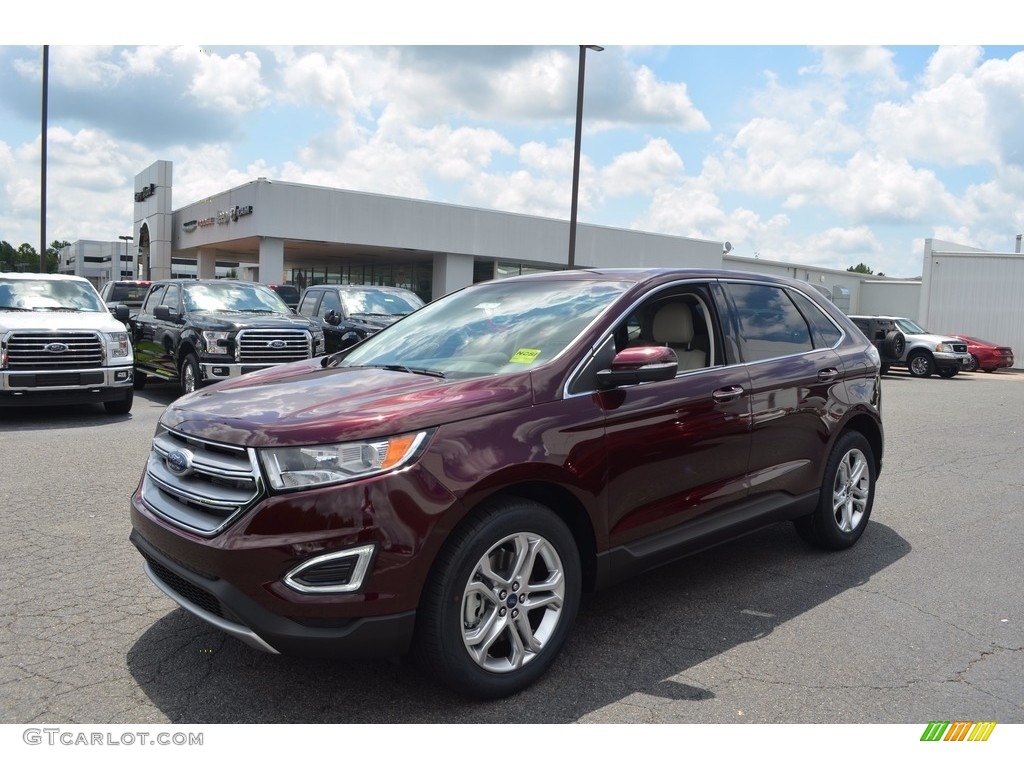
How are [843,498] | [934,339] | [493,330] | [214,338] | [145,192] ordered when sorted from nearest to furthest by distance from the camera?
[493,330] < [843,498] < [214,338] < [934,339] < [145,192]

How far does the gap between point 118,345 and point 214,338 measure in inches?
51.3

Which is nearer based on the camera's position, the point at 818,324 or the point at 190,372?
the point at 818,324

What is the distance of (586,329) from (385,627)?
5.42 feet

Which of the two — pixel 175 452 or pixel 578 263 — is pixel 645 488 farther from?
pixel 578 263

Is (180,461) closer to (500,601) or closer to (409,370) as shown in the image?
(409,370)

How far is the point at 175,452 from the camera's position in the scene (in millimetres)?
3439

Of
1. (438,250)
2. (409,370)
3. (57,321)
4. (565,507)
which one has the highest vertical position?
(438,250)

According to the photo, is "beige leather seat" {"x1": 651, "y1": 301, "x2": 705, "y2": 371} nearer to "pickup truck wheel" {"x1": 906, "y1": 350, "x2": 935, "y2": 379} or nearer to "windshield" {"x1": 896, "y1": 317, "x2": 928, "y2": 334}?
"pickup truck wheel" {"x1": 906, "y1": 350, "x2": 935, "y2": 379}

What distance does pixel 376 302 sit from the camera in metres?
14.9

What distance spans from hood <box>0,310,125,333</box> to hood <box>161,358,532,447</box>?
7822 mm

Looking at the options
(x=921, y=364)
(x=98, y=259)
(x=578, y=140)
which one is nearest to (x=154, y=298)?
(x=578, y=140)

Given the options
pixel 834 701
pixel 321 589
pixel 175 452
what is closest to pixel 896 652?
pixel 834 701

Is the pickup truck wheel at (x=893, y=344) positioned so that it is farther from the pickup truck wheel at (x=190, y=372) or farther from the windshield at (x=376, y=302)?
the pickup truck wheel at (x=190, y=372)

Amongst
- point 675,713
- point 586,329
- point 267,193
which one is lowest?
point 675,713
